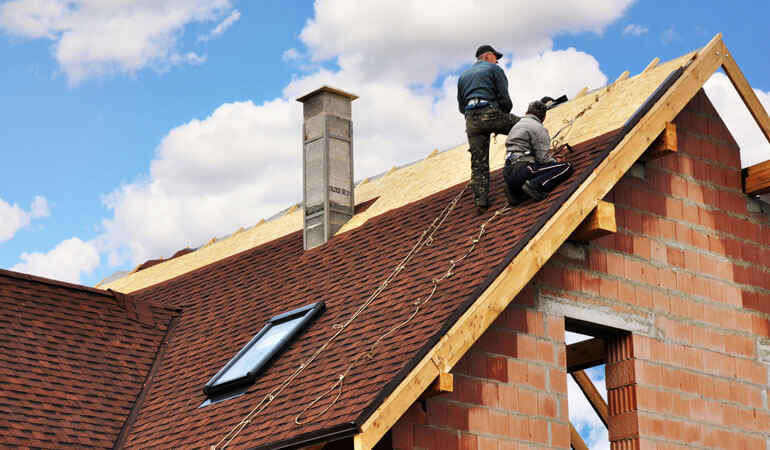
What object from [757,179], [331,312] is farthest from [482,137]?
[757,179]

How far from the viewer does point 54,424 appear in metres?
13.4

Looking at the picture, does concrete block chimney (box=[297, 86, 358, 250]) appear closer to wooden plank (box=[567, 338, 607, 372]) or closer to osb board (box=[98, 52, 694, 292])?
osb board (box=[98, 52, 694, 292])

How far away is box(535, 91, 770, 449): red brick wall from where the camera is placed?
12273 mm

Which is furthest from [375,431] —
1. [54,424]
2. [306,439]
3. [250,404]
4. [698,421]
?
[54,424]

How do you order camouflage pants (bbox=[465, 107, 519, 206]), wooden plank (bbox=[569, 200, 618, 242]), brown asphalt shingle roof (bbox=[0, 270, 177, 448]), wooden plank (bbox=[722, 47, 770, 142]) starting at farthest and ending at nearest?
wooden plank (bbox=[722, 47, 770, 142]), brown asphalt shingle roof (bbox=[0, 270, 177, 448]), camouflage pants (bbox=[465, 107, 519, 206]), wooden plank (bbox=[569, 200, 618, 242])

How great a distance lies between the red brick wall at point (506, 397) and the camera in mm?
10656

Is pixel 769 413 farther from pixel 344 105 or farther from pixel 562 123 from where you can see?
pixel 344 105

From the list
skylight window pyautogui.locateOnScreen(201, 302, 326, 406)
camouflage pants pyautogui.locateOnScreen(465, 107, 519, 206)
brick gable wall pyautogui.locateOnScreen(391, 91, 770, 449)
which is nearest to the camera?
brick gable wall pyautogui.locateOnScreen(391, 91, 770, 449)

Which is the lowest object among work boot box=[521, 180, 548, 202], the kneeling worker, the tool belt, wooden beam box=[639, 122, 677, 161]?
work boot box=[521, 180, 548, 202]

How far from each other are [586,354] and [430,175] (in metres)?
3.56

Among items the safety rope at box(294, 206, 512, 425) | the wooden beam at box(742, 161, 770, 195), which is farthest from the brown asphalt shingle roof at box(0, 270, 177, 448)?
the wooden beam at box(742, 161, 770, 195)

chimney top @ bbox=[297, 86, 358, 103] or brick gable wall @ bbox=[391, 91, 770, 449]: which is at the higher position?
chimney top @ bbox=[297, 86, 358, 103]

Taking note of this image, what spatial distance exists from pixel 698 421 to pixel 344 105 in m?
7.99

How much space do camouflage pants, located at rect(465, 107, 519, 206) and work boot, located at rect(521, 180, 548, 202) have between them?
85cm
